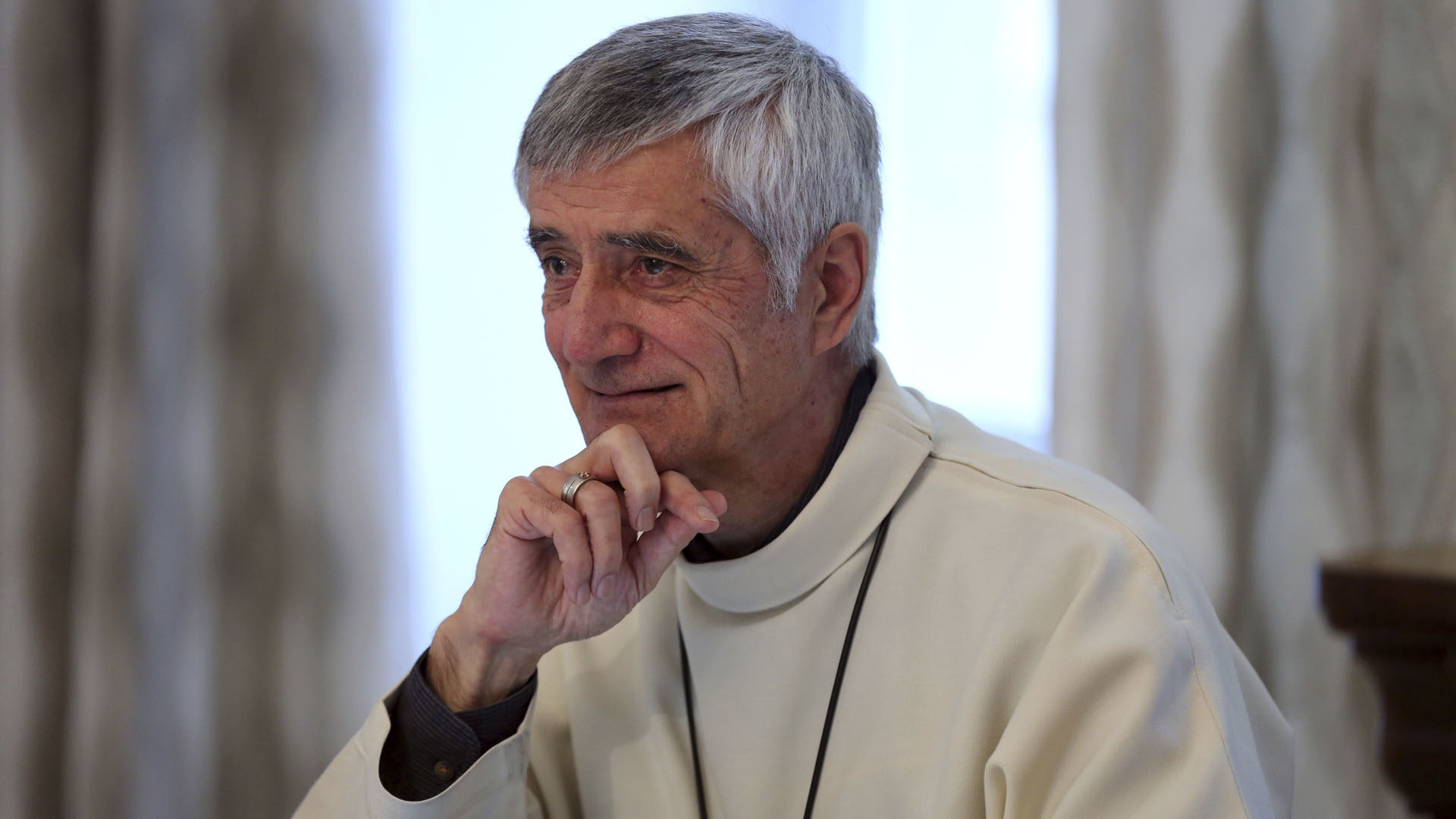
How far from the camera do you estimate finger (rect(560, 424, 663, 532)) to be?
1151 millimetres

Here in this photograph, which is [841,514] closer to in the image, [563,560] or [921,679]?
[921,679]

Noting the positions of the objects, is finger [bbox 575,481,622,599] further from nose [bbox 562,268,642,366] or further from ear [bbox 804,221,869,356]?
ear [bbox 804,221,869,356]

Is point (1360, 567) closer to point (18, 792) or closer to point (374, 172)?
point (374, 172)

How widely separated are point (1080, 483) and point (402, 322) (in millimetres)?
1427

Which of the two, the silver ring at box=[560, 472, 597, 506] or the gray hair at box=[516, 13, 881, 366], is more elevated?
the gray hair at box=[516, 13, 881, 366]

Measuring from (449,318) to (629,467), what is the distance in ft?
3.89

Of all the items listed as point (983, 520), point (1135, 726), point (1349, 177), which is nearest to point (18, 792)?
point (983, 520)

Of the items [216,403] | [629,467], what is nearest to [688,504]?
[629,467]

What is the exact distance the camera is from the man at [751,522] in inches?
45.7

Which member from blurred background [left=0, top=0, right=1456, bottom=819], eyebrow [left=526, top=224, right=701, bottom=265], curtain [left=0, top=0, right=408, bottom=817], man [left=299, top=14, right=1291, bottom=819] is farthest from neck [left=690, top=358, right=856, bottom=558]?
curtain [left=0, top=0, right=408, bottom=817]

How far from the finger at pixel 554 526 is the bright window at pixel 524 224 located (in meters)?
1.03

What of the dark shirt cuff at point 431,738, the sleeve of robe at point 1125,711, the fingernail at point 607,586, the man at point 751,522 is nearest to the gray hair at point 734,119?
the man at point 751,522

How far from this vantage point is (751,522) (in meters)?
1.35

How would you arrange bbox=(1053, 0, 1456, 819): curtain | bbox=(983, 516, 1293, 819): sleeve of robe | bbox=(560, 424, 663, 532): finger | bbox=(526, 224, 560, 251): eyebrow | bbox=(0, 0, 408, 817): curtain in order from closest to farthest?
bbox=(983, 516, 1293, 819): sleeve of robe → bbox=(560, 424, 663, 532): finger → bbox=(526, 224, 560, 251): eyebrow → bbox=(1053, 0, 1456, 819): curtain → bbox=(0, 0, 408, 817): curtain
